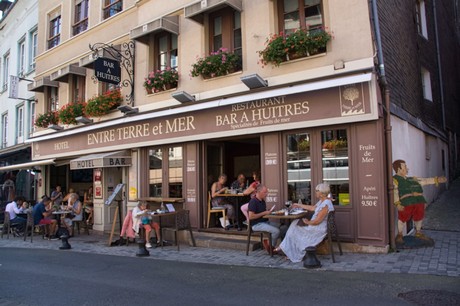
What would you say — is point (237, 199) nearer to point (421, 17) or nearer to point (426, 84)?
point (426, 84)

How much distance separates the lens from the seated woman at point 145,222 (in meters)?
9.95

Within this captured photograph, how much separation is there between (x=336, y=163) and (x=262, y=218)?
6.28 feet

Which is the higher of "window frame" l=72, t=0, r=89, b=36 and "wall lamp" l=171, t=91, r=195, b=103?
"window frame" l=72, t=0, r=89, b=36

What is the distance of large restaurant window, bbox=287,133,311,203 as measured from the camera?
28.5ft

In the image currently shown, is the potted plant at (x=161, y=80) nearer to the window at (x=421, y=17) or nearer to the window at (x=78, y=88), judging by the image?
the window at (x=78, y=88)

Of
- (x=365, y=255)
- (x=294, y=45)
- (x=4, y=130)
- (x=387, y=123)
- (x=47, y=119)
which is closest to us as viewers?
(x=365, y=255)

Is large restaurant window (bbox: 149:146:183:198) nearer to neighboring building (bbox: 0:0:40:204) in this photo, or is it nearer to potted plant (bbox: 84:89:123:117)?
potted plant (bbox: 84:89:123:117)

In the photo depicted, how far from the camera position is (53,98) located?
1662 centimetres

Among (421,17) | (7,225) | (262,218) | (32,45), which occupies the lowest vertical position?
(7,225)

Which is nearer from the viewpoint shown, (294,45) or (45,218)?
(294,45)

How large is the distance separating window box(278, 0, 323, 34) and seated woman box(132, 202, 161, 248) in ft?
18.2

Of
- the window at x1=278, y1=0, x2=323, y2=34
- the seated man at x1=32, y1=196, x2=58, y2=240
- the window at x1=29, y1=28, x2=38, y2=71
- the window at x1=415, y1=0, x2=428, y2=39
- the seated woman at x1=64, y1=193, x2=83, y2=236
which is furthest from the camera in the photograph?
the window at x1=29, y1=28, x2=38, y2=71

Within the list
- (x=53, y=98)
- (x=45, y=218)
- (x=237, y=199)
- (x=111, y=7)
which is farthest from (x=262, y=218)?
(x=53, y=98)

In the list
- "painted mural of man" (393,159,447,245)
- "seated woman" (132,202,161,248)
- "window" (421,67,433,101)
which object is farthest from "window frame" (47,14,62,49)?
"painted mural of man" (393,159,447,245)
